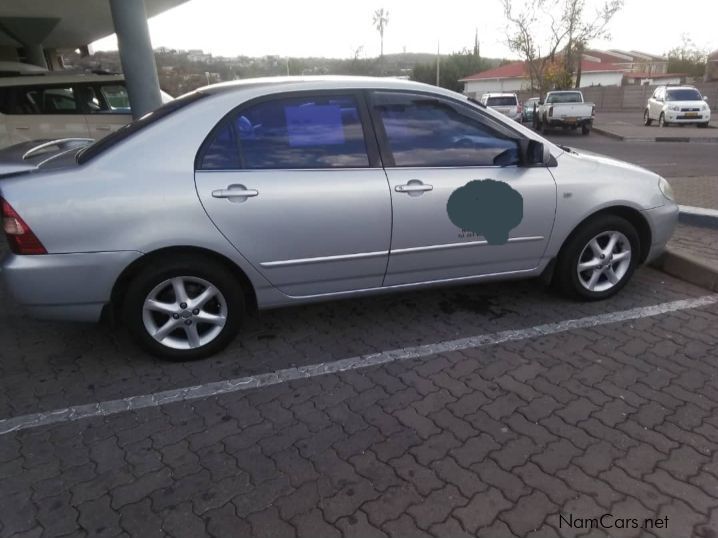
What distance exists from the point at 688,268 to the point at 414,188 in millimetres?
2615

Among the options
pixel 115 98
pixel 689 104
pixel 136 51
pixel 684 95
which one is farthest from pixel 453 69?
pixel 136 51

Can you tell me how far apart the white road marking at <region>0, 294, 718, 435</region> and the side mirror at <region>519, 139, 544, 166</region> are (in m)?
1.10

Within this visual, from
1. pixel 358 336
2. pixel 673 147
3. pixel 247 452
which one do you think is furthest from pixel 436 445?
pixel 673 147

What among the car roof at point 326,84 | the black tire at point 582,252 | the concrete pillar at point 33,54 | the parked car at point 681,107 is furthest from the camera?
the concrete pillar at point 33,54

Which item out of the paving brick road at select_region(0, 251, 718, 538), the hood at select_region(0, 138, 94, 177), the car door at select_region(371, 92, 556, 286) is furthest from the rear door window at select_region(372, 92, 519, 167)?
the hood at select_region(0, 138, 94, 177)

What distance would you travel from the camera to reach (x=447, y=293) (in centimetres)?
409

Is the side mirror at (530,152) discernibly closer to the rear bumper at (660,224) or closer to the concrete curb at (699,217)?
the rear bumper at (660,224)

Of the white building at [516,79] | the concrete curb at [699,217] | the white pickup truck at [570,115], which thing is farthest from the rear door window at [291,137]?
the white building at [516,79]

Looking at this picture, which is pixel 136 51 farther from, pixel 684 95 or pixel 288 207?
pixel 684 95

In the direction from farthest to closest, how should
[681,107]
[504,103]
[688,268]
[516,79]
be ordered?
[516,79] → [504,103] → [681,107] → [688,268]

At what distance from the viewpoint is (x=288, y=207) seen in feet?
9.68

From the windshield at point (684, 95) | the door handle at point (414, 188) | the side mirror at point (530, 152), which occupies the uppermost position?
the side mirror at point (530, 152)

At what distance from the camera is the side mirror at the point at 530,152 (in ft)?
10.9

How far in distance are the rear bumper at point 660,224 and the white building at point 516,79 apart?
5562cm
